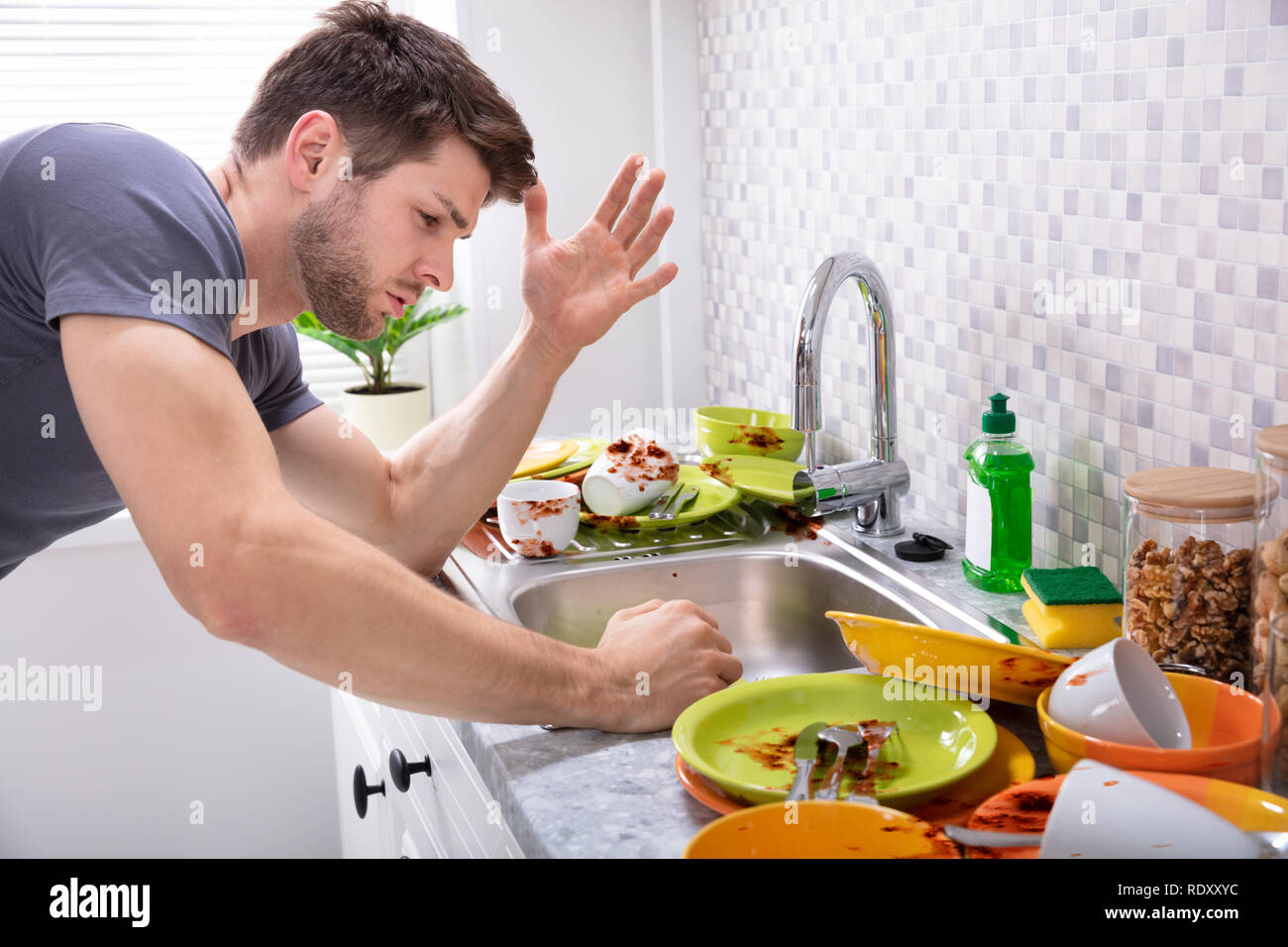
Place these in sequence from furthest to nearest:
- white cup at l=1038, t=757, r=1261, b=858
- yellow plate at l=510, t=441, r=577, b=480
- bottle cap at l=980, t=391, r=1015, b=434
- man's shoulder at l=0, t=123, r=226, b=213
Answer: yellow plate at l=510, t=441, r=577, b=480
bottle cap at l=980, t=391, r=1015, b=434
man's shoulder at l=0, t=123, r=226, b=213
white cup at l=1038, t=757, r=1261, b=858

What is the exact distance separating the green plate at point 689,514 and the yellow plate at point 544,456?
130 mm

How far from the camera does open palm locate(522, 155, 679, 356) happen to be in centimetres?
147

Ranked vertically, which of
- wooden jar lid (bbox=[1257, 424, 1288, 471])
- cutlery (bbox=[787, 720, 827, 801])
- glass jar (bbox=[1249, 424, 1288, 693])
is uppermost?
wooden jar lid (bbox=[1257, 424, 1288, 471])

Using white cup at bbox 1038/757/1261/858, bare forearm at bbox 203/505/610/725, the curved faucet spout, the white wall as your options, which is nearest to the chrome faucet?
the curved faucet spout

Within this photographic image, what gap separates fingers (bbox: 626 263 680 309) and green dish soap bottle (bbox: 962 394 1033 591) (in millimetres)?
385

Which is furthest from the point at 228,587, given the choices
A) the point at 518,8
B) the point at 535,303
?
the point at 518,8

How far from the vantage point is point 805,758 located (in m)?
0.86

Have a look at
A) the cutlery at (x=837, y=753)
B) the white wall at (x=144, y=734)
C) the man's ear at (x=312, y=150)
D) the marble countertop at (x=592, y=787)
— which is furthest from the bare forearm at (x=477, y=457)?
the white wall at (x=144, y=734)

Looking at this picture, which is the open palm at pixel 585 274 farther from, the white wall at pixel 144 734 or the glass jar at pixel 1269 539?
the white wall at pixel 144 734

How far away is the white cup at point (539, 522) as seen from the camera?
146 cm

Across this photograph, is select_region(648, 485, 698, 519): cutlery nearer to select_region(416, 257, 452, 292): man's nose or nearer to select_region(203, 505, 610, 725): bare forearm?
select_region(416, 257, 452, 292): man's nose

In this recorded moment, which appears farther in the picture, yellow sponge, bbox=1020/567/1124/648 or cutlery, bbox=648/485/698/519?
cutlery, bbox=648/485/698/519

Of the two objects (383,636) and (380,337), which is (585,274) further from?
(380,337)

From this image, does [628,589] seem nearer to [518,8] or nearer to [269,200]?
[269,200]
